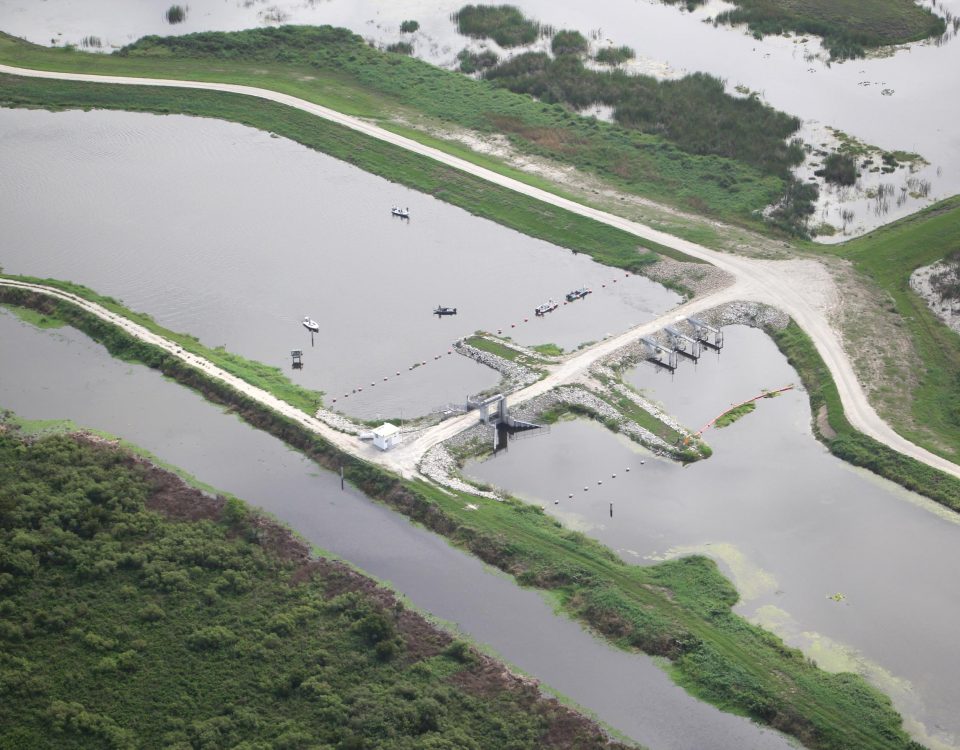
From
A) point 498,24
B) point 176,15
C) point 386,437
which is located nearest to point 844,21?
point 498,24

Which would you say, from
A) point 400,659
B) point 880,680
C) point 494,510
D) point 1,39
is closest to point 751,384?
point 494,510

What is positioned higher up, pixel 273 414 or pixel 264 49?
pixel 264 49

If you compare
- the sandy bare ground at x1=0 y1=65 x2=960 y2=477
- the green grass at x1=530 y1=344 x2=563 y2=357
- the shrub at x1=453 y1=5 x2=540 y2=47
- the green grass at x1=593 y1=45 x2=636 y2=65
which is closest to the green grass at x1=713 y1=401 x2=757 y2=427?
the sandy bare ground at x1=0 y1=65 x2=960 y2=477

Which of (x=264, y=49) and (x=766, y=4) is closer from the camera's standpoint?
(x=264, y=49)

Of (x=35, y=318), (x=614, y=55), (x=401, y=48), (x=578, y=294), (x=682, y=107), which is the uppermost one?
(x=614, y=55)

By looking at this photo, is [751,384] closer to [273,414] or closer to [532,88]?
[273,414]

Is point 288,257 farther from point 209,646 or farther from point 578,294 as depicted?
point 209,646

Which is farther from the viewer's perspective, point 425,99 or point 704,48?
point 704,48
